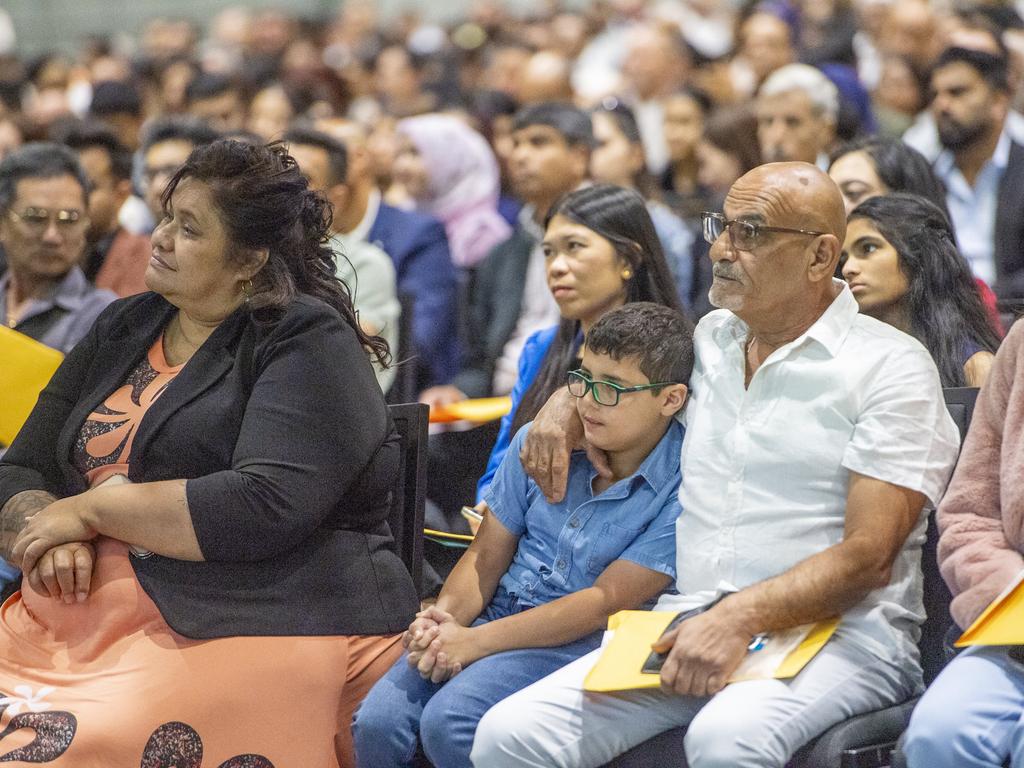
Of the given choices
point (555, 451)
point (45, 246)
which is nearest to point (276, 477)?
point (555, 451)

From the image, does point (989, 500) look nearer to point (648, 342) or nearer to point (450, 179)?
point (648, 342)

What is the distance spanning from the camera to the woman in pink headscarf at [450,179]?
664 centimetres

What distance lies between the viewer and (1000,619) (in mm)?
2301

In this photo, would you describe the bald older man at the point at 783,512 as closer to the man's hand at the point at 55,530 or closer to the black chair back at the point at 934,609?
the black chair back at the point at 934,609

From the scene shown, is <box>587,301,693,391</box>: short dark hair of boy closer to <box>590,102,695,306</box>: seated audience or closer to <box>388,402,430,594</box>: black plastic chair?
<box>388,402,430,594</box>: black plastic chair

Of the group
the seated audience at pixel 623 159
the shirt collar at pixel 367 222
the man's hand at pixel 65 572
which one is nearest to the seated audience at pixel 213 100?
the shirt collar at pixel 367 222

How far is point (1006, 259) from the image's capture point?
504cm

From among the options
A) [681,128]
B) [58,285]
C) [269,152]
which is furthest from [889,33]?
[269,152]

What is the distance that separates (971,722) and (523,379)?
1.73m

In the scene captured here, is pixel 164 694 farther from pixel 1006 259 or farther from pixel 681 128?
pixel 681 128

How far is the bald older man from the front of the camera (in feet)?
8.15

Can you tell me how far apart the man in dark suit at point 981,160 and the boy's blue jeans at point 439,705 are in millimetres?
2887

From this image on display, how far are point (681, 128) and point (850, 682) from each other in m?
4.79

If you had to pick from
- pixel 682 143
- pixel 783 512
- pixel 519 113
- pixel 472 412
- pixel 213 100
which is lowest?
pixel 472 412
